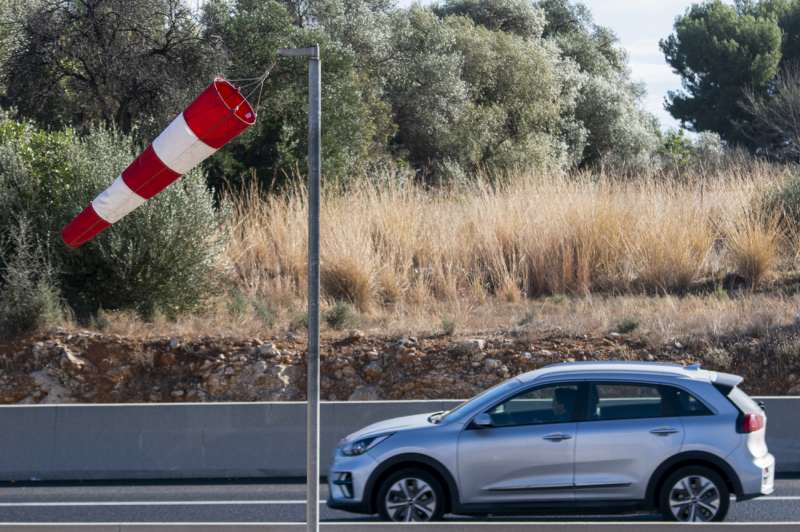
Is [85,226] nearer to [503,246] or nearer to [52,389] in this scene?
[52,389]

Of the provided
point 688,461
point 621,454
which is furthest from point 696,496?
point 621,454

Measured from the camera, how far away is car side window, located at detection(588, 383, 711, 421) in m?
9.05

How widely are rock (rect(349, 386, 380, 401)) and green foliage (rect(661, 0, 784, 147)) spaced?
33661 millimetres

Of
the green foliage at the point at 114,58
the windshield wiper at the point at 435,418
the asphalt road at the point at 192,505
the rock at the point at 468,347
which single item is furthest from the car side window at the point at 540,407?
the green foliage at the point at 114,58

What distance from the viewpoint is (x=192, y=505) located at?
10719mm

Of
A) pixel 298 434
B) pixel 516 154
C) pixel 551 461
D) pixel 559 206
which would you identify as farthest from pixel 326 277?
pixel 516 154

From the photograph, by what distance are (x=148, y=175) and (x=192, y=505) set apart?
19.9 feet

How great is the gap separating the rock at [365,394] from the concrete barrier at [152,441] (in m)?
3.96

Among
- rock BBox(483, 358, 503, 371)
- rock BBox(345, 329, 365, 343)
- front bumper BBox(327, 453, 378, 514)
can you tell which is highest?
rock BBox(345, 329, 365, 343)

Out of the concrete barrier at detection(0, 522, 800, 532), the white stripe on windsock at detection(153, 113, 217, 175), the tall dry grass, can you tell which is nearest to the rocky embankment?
the tall dry grass

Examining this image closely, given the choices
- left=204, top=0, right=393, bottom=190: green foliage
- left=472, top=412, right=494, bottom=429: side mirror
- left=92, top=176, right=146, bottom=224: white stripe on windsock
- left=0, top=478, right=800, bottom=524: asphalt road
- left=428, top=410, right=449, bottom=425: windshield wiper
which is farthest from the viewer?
left=204, top=0, right=393, bottom=190: green foliage

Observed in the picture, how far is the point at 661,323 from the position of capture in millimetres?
17625

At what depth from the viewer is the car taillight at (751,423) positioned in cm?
894

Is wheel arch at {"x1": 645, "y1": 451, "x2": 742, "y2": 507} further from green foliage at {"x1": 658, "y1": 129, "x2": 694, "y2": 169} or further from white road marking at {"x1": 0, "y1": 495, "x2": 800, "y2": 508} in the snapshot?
green foliage at {"x1": 658, "y1": 129, "x2": 694, "y2": 169}
